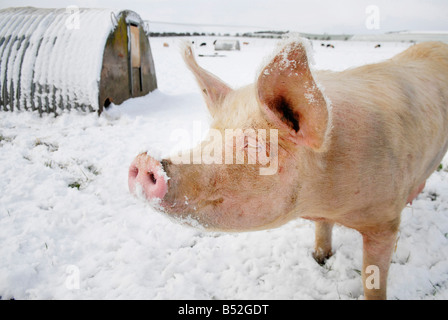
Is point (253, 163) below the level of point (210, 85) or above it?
below

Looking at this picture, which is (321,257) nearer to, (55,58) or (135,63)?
(55,58)

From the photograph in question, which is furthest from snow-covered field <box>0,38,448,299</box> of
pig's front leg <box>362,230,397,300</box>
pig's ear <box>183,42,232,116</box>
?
pig's ear <box>183,42,232,116</box>

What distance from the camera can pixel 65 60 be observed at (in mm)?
6340

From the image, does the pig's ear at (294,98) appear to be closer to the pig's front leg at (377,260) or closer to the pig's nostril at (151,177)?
the pig's nostril at (151,177)

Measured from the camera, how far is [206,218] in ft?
4.65

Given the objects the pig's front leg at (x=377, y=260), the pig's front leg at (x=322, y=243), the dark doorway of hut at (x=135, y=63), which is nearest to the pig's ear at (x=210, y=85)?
the pig's front leg at (x=377, y=260)

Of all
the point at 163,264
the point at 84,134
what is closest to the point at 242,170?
the point at 163,264

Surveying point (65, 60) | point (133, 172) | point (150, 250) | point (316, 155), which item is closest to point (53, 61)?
point (65, 60)

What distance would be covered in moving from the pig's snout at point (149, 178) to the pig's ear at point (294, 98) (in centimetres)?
53

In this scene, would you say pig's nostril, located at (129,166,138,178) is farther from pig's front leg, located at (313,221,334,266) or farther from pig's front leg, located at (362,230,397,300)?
pig's front leg, located at (313,221,334,266)

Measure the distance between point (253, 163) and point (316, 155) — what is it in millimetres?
380

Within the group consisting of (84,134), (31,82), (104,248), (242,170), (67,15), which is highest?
(67,15)
